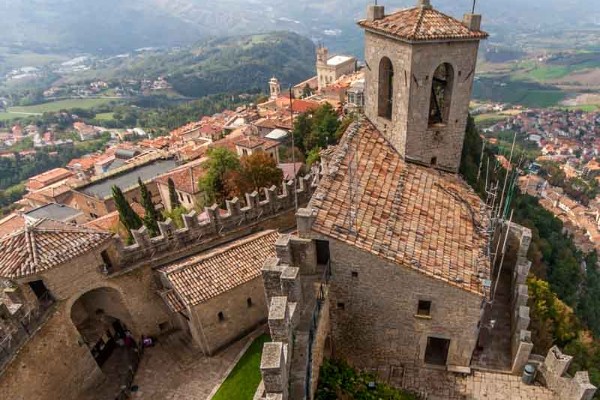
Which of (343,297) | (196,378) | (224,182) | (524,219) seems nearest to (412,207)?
(343,297)

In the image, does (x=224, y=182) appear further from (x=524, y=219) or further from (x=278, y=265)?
(x=524, y=219)

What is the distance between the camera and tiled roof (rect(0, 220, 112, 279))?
16562mm

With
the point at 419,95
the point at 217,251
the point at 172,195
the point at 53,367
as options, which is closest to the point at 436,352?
the point at 419,95

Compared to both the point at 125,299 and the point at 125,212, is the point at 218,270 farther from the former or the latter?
the point at 125,212

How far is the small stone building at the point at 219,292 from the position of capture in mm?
18000

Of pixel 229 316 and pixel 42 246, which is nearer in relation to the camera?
pixel 42 246

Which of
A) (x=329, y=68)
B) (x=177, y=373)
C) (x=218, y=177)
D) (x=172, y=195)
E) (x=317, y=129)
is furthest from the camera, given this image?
Answer: (x=329, y=68)

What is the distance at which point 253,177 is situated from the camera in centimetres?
3509

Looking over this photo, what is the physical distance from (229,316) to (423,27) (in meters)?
15.1

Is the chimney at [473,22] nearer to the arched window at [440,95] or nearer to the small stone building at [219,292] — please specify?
the arched window at [440,95]

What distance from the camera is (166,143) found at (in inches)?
3649

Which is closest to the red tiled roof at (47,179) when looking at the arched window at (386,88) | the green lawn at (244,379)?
the green lawn at (244,379)

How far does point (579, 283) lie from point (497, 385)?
40888mm

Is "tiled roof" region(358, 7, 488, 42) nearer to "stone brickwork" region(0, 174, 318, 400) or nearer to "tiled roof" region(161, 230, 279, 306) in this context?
"stone brickwork" region(0, 174, 318, 400)
